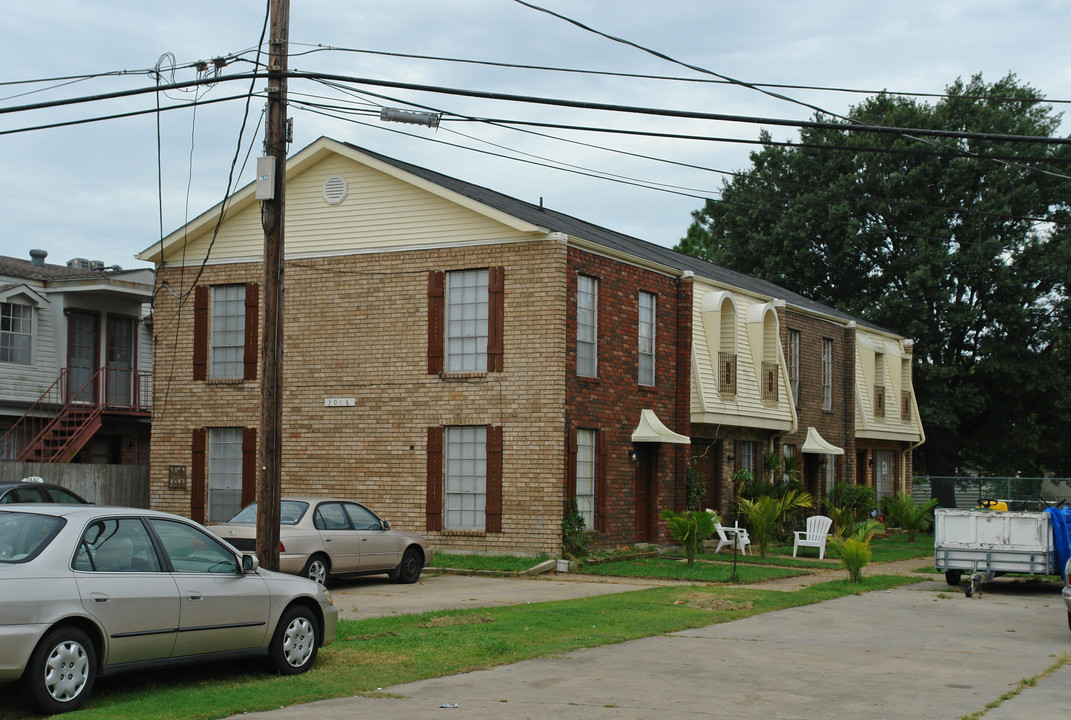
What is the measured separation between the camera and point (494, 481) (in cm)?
2261

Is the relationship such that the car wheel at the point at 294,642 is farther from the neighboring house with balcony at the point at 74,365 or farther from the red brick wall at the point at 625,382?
the neighboring house with balcony at the point at 74,365

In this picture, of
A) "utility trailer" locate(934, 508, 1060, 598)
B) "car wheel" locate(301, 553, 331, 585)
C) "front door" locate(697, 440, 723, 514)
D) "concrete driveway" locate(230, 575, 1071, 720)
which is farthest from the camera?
"front door" locate(697, 440, 723, 514)

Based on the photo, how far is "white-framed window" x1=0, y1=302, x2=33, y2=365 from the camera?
29.0 m

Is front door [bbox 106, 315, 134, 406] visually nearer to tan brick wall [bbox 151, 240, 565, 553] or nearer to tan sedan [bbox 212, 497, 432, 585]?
tan brick wall [bbox 151, 240, 565, 553]

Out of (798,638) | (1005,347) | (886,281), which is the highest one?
(886,281)

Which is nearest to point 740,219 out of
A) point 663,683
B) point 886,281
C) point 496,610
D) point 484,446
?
point 886,281

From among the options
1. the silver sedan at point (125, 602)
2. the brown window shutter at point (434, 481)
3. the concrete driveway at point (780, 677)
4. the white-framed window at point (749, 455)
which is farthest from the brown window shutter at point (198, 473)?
the silver sedan at point (125, 602)

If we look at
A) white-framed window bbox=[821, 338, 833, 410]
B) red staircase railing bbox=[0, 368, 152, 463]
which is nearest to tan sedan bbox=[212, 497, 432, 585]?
red staircase railing bbox=[0, 368, 152, 463]

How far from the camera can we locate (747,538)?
85.5 feet

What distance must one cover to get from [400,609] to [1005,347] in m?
34.7

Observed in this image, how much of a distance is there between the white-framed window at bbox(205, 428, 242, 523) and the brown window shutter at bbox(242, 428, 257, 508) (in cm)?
25

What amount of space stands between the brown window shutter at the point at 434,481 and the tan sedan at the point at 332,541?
3.35 meters

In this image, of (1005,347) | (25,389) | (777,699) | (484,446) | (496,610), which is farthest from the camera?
(1005,347)

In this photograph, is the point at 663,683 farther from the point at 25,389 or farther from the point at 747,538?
the point at 25,389
